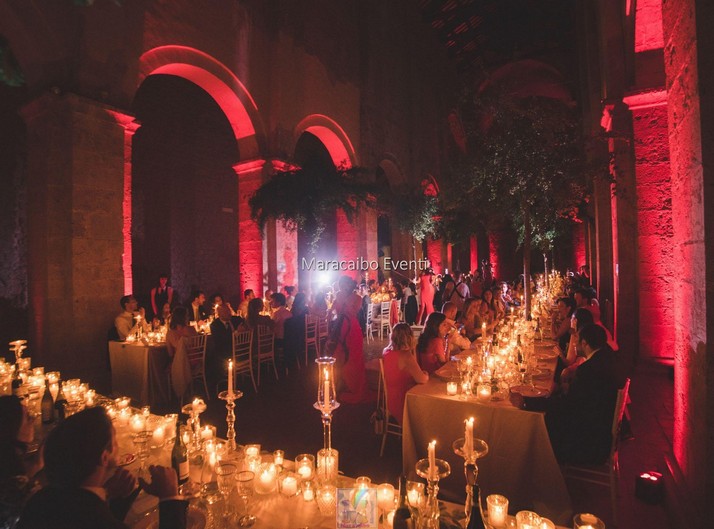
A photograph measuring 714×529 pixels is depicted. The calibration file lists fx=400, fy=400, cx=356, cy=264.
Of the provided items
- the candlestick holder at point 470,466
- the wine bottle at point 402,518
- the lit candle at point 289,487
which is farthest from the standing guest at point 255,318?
the wine bottle at point 402,518

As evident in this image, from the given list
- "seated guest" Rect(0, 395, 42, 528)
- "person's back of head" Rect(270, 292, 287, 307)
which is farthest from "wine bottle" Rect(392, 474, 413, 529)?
"person's back of head" Rect(270, 292, 287, 307)

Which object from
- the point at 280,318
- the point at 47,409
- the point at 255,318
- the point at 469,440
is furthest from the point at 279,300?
the point at 469,440

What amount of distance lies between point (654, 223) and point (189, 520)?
6229 millimetres

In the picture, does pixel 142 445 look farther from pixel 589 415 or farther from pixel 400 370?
pixel 589 415

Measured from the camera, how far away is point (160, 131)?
11164 millimetres

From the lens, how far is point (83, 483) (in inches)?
54.9

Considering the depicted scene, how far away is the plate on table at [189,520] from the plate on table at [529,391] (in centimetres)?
230

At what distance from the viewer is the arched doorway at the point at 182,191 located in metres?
10.7

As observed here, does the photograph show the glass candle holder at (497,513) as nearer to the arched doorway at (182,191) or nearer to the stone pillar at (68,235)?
the stone pillar at (68,235)

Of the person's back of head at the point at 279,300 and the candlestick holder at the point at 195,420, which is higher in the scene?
the person's back of head at the point at 279,300

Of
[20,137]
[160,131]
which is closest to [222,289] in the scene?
[160,131]

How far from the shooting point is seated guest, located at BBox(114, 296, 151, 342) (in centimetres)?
573

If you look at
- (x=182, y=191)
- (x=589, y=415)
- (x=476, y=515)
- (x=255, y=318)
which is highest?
(x=182, y=191)

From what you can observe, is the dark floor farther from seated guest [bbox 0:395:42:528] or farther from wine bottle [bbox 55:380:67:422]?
seated guest [bbox 0:395:42:528]
